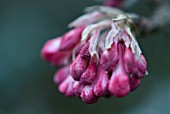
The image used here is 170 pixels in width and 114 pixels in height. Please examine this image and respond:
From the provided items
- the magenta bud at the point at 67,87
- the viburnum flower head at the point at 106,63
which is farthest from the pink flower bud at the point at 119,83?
the magenta bud at the point at 67,87

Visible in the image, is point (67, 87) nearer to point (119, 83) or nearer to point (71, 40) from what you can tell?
point (71, 40)

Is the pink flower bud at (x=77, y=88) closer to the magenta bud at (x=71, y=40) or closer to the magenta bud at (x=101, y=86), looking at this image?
the magenta bud at (x=101, y=86)

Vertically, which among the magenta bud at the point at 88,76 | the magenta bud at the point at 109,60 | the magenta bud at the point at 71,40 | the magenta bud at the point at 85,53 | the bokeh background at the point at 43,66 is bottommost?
the bokeh background at the point at 43,66

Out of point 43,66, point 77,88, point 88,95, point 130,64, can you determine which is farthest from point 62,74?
point 43,66

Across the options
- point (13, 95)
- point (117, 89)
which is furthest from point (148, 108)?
point (117, 89)

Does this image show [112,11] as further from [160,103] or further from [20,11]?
[20,11]

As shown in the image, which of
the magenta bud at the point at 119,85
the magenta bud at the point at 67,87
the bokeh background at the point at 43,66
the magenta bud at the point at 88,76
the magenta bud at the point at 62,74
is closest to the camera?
the magenta bud at the point at 119,85
